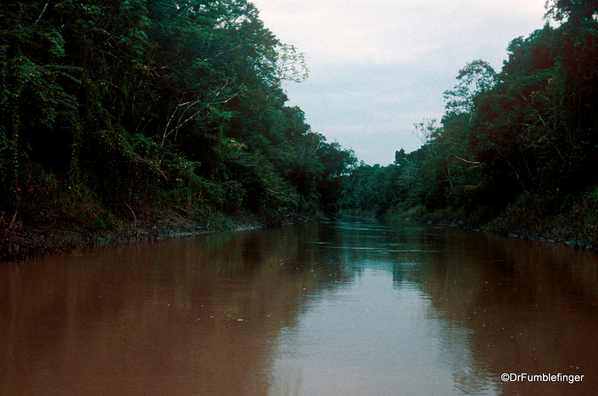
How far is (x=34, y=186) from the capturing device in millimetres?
14234

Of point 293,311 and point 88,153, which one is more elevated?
point 88,153

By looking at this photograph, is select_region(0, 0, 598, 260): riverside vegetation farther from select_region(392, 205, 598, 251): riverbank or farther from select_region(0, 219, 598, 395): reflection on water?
select_region(0, 219, 598, 395): reflection on water

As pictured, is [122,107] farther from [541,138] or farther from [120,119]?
[541,138]

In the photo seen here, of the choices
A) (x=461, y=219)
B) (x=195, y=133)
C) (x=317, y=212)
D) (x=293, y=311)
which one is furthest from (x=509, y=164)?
(x=317, y=212)

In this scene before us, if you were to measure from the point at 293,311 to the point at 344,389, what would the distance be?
2911 mm

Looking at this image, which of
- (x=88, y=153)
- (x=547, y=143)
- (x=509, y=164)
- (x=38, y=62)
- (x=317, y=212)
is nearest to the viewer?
(x=38, y=62)

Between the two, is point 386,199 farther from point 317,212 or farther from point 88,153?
point 88,153

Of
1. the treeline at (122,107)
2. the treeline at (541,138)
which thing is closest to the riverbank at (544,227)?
the treeline at (541,138)

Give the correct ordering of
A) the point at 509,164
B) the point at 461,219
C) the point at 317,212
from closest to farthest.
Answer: the point at 509,164 → the point at 461,219 → the point at 317,212

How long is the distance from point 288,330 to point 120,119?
642 inches

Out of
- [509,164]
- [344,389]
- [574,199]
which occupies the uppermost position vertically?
[509,164]

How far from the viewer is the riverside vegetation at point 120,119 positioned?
12.7 m

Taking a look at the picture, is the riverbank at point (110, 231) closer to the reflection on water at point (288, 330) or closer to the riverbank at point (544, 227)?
the reflection on water at point (288, 330)

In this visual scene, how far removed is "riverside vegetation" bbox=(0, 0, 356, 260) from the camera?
1266cm
